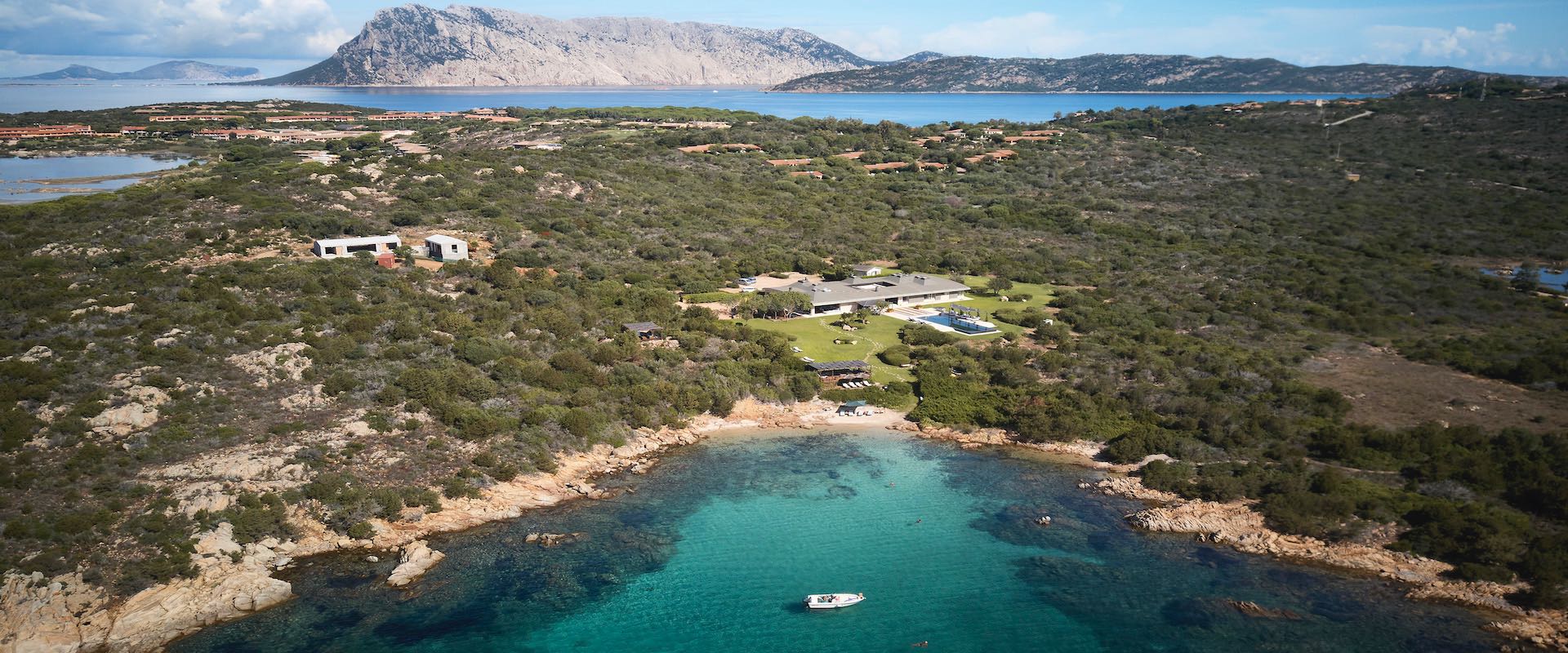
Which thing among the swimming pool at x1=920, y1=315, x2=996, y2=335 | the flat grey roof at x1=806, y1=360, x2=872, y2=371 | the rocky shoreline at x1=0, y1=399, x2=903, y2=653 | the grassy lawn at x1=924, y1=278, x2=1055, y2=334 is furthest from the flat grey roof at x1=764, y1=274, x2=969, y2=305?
the rocky shoreline at x1=0, y1=399, x2=903, y2=653

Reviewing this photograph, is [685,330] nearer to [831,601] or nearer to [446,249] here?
[446,249]

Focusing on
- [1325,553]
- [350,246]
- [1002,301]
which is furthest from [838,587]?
[350,246]

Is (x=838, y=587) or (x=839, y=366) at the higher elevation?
(x=839, y=366)

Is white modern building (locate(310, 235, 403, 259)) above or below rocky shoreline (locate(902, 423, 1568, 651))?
above

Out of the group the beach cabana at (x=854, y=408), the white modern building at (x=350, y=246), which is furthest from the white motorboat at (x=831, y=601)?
the white modern building at (x=350, y=246)

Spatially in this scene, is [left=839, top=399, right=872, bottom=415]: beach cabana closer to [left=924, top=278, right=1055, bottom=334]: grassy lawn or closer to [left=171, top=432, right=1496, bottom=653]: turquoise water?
[left=171, top=432, right=1496, bottom=653]: turquoise water

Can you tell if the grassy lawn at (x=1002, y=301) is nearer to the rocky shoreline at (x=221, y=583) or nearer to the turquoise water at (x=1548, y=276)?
the rocky shoreline at (x=221, y=583)

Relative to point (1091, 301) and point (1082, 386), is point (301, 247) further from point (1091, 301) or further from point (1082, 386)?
point (1091, 301)

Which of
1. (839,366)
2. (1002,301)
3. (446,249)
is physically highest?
(446,249)
